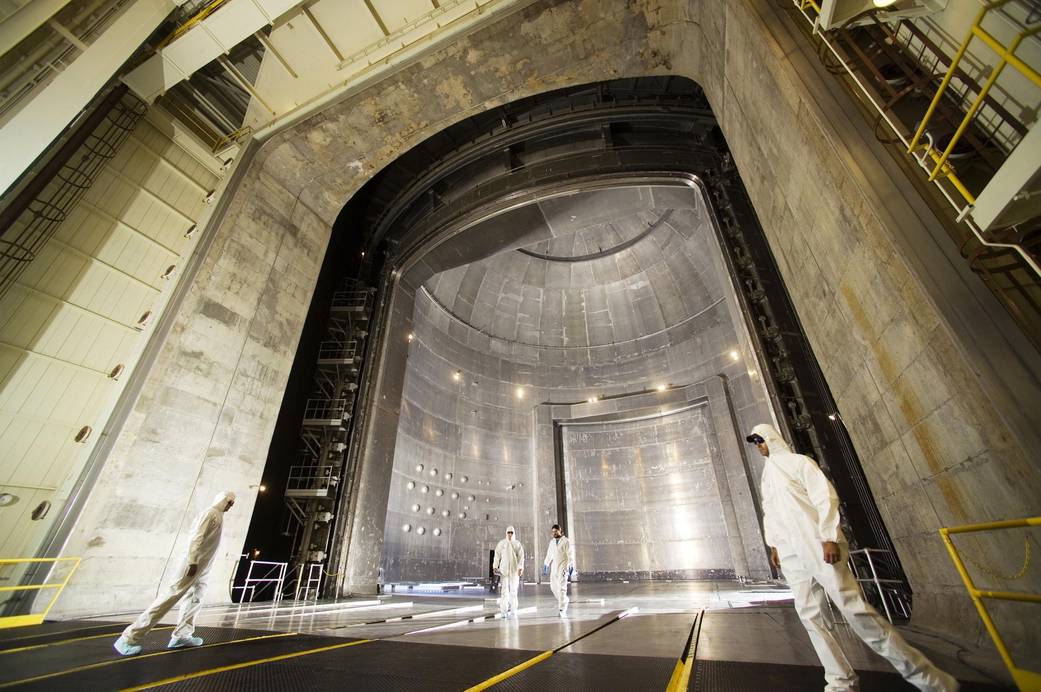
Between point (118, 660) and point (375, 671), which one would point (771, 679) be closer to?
point (375, 671)

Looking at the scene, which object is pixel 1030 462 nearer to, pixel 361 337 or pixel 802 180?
pixel 802 180

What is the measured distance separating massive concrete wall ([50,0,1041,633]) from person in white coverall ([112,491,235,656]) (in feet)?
11.1

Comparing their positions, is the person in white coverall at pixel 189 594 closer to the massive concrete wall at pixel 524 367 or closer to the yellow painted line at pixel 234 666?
the yellow painted line at pixel 234 666

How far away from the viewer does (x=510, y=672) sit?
8.46 feet

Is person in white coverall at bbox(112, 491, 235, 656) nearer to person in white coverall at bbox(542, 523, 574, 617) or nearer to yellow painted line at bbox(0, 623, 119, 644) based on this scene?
yellow painted line at bbox(0, 623, 119, 644)

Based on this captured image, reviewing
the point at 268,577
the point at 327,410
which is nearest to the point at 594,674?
the point at 268,577

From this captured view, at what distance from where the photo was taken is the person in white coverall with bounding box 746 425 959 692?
215 cm

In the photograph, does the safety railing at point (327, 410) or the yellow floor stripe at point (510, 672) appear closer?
the yellow floor stripe at point (510, 672)

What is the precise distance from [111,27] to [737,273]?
12466 millimetres

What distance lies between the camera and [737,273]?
8.62 meters

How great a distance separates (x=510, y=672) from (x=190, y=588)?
11.5ft

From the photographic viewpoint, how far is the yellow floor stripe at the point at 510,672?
221cm

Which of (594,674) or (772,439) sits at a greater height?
(772,439)

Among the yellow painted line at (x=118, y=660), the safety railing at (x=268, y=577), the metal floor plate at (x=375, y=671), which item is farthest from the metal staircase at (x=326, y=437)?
the metal floor plate at (x=375, y=671)
